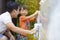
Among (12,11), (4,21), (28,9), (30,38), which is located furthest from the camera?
(28,9)

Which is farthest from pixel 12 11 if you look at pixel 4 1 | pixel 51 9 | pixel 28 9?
pixel 51 9

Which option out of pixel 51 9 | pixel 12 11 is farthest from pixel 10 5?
pixel 51 9

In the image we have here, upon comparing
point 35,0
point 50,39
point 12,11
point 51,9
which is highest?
point 35,0

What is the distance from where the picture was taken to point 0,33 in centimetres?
219

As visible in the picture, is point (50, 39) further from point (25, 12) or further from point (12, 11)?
point (25, 12)

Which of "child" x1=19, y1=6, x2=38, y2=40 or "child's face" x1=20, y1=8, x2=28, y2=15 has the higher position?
"child's face" x1=20, y1=8, x2=28, y2=15

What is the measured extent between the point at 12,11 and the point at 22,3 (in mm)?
580

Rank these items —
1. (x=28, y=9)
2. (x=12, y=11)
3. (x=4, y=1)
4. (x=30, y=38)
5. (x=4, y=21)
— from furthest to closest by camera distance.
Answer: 1. (x=4, y=1)
2. (x=28, y=9)
3. (x=30, y=38)
4. (x=12, y=11)
5. (x=4, y=21)

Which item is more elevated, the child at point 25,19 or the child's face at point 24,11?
the child's face at point 24,11

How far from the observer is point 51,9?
0.94 meters

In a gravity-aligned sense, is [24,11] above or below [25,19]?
above

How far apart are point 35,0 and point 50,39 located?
173cm

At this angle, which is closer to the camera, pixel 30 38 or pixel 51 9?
pixel 51 9

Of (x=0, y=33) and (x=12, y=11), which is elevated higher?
(x=12, y=11)
